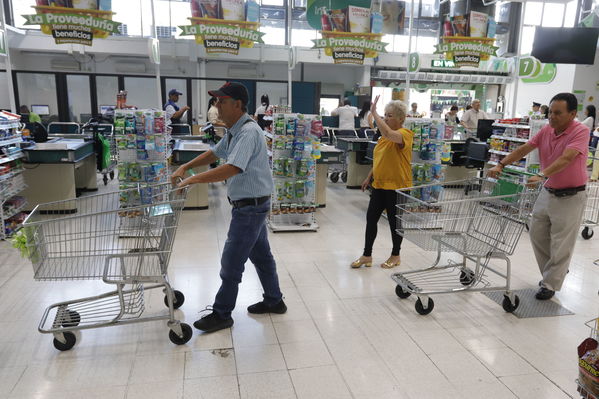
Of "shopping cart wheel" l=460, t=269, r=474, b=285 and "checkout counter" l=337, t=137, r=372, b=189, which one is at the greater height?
"checkout counter" l=337, t=137, r=372, b=189

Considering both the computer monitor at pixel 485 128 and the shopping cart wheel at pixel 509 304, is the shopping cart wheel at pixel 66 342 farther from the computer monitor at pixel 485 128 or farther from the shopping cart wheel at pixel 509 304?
the computer monitor at pixel 485 128

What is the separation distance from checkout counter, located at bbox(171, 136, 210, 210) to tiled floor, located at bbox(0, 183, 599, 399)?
2.65 meters

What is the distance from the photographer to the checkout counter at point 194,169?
22.2ft

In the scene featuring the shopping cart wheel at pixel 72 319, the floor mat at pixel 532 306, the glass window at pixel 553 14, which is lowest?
the floor mat at pixel 532 306

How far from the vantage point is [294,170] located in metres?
6.10

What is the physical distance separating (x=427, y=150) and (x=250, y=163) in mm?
4066

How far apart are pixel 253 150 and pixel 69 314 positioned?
1773mm

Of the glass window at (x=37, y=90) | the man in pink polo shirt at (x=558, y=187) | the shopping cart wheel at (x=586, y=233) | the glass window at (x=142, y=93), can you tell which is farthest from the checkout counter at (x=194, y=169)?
the glass window at (x=37, y=90)

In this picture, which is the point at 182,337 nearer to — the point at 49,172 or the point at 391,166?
the point at 391,166

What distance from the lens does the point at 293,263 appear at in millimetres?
4902

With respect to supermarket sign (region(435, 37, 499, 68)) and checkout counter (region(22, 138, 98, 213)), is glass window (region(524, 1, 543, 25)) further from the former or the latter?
checkout counter (region(22, 138, 98, 213))

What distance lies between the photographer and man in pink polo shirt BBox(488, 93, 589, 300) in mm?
3592

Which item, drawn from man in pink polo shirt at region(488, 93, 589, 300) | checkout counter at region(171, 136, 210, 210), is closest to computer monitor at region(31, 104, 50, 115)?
checkout counter at region(171, 136, 210, 210)

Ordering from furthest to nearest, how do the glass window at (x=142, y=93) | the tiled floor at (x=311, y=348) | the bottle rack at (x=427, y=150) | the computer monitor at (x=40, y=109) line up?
1. the glass window at (x=142, y=93)
2. the computer monitor at (x=40, y=109)
3. the bottle rack at (x=427, y=150)
4. the tiled floor at (x=311, y=348)
